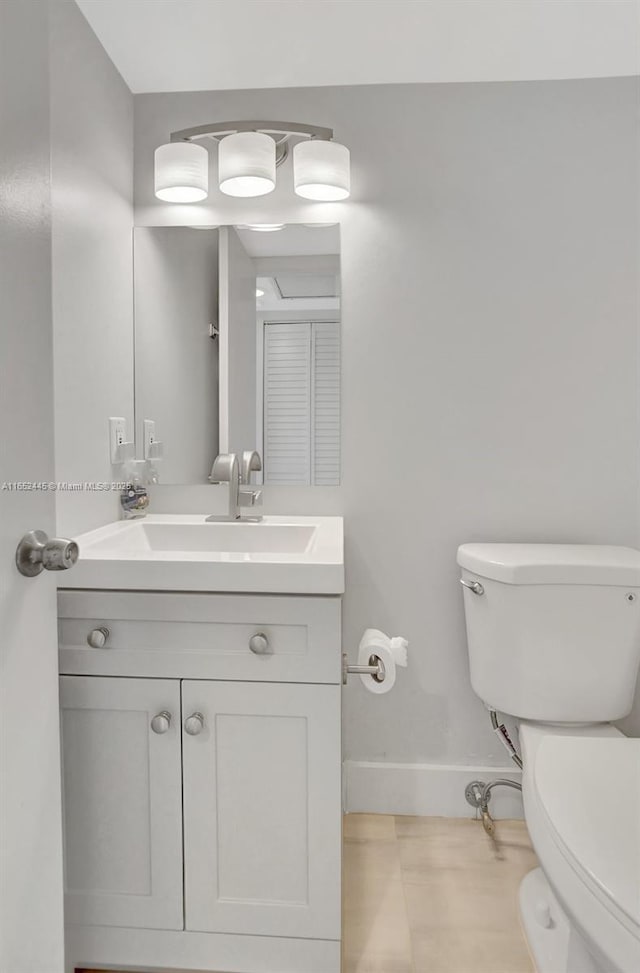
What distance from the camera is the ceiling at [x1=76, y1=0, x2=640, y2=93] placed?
1420 millimetres

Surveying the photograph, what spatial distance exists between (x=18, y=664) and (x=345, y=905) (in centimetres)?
109

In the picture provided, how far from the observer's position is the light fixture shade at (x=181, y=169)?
161cm

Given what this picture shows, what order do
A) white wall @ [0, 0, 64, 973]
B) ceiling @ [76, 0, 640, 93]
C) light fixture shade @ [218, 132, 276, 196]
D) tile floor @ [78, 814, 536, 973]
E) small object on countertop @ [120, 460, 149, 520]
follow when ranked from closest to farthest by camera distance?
1. white wall @ [0, 0, 64, 973]
2. tile floor @ [78, 814, 536, 973]
3. ceiling @ [76, 0, 640, 93]
4. light fixture shade @ [218, 132, 276, 196]
5. small object on countertop @ [120, 460, 149, 520]

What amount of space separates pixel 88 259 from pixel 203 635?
38.5 inches

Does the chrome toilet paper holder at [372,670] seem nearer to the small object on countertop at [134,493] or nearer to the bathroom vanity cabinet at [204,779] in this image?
the bathroom vanity cabinet at [204,779]

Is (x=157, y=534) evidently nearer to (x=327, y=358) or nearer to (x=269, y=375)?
(x=269, y=375)

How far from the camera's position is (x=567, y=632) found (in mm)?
1446

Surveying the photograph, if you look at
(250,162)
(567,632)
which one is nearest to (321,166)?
(250,162)

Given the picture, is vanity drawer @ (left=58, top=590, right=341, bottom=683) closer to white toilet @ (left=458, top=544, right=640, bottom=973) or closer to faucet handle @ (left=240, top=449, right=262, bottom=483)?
white toilet @ (left=458, top=544, right=640, bottom=973)

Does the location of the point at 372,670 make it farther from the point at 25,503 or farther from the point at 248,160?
the point at 248,160

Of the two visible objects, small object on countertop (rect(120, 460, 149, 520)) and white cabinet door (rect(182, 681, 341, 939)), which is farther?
small object on countertop (rect(120, 460, 149, 520))

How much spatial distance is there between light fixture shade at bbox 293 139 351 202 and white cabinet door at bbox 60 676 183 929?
1.33 m

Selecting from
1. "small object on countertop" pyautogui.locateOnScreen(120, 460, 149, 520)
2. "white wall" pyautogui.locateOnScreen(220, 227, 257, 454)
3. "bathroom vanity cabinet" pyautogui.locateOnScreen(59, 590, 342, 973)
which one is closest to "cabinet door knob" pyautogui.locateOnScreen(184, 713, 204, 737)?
"bathroom vanity cabinet" pyautogui.locateOnScreen(59, 590, 342, 973)

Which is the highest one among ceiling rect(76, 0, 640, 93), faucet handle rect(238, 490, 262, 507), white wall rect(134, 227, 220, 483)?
ceiling rect(76, 0, 640, 93)
